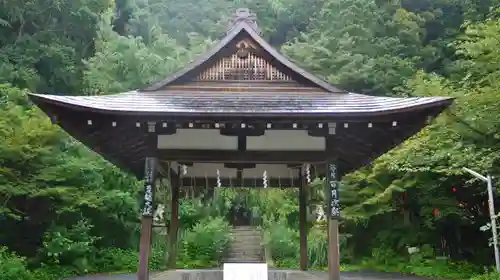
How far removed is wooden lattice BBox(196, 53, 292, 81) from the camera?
27.5 feet

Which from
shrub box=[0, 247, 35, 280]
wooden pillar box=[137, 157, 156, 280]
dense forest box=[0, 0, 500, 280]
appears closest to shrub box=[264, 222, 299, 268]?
dense forest box=[0, 0, 500, 280]

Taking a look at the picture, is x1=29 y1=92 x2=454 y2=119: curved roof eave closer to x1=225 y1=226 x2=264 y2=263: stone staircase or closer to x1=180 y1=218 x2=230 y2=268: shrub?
x1=180 y1=218 x2=230 y2=268: shrub

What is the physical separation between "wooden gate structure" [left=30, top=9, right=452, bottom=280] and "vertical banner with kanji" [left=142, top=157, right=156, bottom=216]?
0.01 m

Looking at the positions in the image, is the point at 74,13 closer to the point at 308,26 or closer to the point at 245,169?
the point at 308,26

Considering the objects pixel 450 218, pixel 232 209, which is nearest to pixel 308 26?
pixel 232 209

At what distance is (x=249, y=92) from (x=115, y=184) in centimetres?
1193

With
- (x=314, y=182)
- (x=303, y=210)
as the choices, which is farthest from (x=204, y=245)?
(x=314, y=182)

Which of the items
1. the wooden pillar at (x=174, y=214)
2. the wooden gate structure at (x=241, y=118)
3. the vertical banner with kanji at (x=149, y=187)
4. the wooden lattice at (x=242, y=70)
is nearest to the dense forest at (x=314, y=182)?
the wooden pillar at (x=174, y=214)

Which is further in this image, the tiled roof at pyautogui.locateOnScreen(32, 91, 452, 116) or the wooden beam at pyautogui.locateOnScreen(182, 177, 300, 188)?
the wooden beam at pyautogui.locateOnScreen(182, 177, 300, 188)

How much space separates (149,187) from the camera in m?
7.46

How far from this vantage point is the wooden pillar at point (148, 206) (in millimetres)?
7203

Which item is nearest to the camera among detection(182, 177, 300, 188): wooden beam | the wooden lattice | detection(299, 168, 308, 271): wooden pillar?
the wooden lattice

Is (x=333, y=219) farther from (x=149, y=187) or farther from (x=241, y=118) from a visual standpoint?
(x=149, y=187)

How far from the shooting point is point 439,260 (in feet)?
56.2
